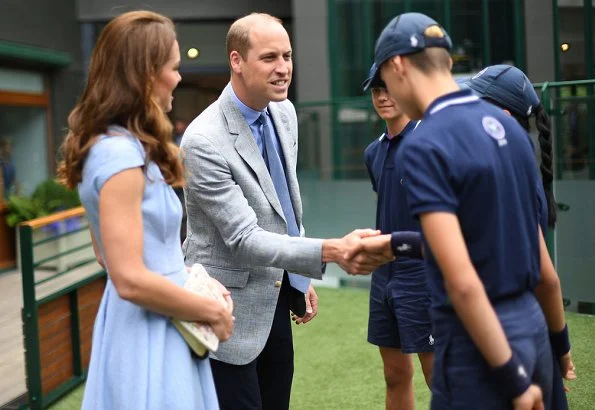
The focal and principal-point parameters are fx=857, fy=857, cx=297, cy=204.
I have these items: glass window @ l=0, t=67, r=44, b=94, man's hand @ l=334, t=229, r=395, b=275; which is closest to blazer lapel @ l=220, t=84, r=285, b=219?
man's hand @ l=334, t=229, r=395, b=275

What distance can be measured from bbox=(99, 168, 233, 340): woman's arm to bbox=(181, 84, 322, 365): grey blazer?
2.54 ft

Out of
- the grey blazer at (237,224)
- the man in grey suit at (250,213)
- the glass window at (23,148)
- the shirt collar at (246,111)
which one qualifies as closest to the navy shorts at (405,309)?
the man in grey suit at (250,213)

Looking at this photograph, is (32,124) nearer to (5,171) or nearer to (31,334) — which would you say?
(5,171)

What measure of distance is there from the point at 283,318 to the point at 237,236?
1.90ft

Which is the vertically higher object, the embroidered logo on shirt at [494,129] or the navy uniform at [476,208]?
the embroidered logo on shirt at [494,129]

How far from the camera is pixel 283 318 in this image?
3.65 meters

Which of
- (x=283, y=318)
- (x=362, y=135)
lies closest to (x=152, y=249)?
(x=283, y=318)

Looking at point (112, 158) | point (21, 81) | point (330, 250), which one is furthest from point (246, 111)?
point (21, 81)

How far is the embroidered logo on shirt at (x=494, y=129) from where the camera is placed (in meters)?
2.29

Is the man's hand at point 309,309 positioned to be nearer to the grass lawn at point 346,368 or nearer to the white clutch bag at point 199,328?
the white clutch bag at point 199,328

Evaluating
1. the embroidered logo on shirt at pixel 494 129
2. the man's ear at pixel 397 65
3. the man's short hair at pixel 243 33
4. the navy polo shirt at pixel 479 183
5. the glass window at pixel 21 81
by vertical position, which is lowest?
the navy polo shirt at pixel 479 183

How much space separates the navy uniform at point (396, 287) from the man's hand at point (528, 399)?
1703 millimetres

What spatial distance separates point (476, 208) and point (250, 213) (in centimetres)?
120

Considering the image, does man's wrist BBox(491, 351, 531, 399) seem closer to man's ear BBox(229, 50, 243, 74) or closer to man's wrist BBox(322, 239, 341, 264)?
man's wrist BBox(322, 239, 341, 264)
